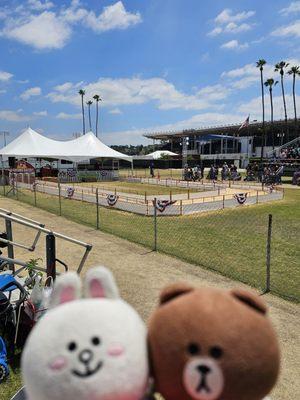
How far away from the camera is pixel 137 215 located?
16891mm

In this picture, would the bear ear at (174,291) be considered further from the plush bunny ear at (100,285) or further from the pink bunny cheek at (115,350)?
the pink bunny cheek at (115,350)

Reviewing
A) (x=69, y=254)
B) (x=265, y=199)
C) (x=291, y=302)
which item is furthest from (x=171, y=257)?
(x=265, y=199)

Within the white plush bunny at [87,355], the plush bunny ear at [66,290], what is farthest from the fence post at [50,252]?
the white plush bunny at [87,355]

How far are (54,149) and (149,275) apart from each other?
33.8 m

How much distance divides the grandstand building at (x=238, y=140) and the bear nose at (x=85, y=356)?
259 ft

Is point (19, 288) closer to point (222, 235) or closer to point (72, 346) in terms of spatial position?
point (72, 346)

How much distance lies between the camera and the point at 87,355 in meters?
1.71

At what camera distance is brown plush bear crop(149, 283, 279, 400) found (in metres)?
1.75

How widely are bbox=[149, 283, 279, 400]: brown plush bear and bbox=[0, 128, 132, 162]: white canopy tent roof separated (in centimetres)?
3701

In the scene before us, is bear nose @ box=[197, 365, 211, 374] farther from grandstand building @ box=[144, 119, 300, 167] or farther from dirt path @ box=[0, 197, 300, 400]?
grandstand building @ box=[144, 119, 300, 167]

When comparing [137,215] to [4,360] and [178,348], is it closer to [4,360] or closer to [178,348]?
[4,360]

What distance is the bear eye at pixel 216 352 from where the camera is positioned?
5.75 feet

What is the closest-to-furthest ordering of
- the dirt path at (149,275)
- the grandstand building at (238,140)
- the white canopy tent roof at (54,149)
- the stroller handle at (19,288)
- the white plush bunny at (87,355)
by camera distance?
the white plush bunny at (87,355) → the stroller handle at (19,288) → the dirt path at (149,275) → the white canopy tent roof at (54,149) → the grandstand building at (238,140)

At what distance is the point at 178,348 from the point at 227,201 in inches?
715
